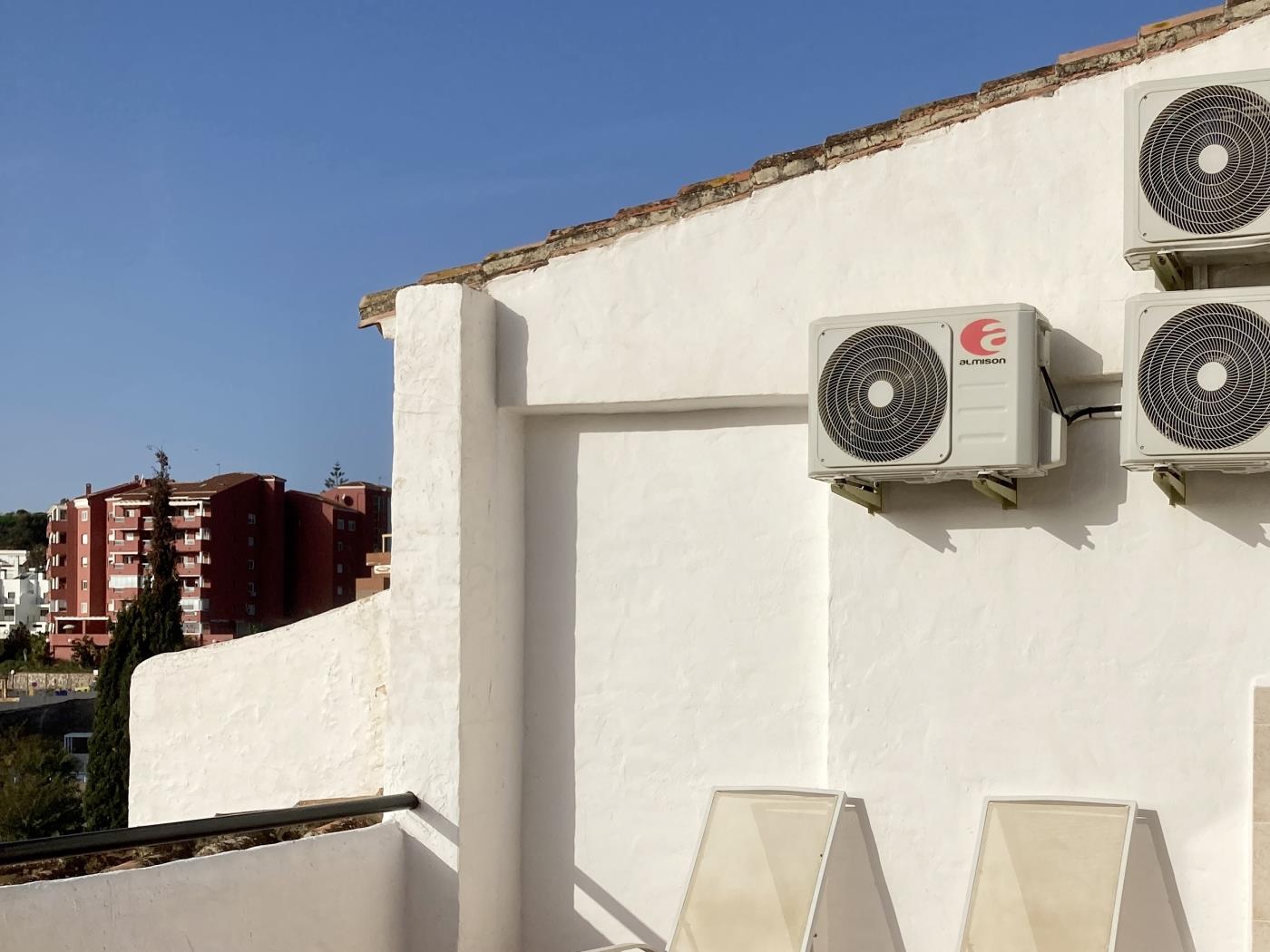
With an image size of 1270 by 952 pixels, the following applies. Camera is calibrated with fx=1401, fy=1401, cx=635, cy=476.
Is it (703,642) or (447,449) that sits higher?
(447,449)

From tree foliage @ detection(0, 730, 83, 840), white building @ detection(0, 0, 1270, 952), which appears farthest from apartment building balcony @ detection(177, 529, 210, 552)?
white building @ detection(0, 0, 1270, 952)

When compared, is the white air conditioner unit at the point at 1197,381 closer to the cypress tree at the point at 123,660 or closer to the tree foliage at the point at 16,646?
the cypress tree at the point at 123,660

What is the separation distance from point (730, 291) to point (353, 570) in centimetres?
6467

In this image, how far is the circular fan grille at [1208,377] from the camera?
4.27m

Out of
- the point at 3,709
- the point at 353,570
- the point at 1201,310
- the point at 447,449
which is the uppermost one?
the point at 1201,310

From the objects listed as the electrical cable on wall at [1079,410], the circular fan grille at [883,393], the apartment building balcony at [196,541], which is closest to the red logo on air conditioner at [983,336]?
the circular fan grille at [883,393]

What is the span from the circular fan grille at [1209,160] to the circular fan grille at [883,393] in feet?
2.91

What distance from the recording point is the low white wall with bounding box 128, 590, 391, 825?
612 centimetres

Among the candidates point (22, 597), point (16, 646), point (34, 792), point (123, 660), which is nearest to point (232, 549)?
point (16, 646)

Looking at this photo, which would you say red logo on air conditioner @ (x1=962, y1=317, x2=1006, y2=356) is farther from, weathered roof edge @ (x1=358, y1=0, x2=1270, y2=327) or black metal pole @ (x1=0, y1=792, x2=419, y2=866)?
black metal pole @ (x1=0, y1=792, x2=419, y2=866)

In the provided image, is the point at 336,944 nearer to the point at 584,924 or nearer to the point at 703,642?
the point at 584,924

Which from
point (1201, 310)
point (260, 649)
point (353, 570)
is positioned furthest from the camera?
point (353, 570)

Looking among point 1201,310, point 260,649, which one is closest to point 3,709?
point 260,649

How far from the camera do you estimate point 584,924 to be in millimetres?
5551
